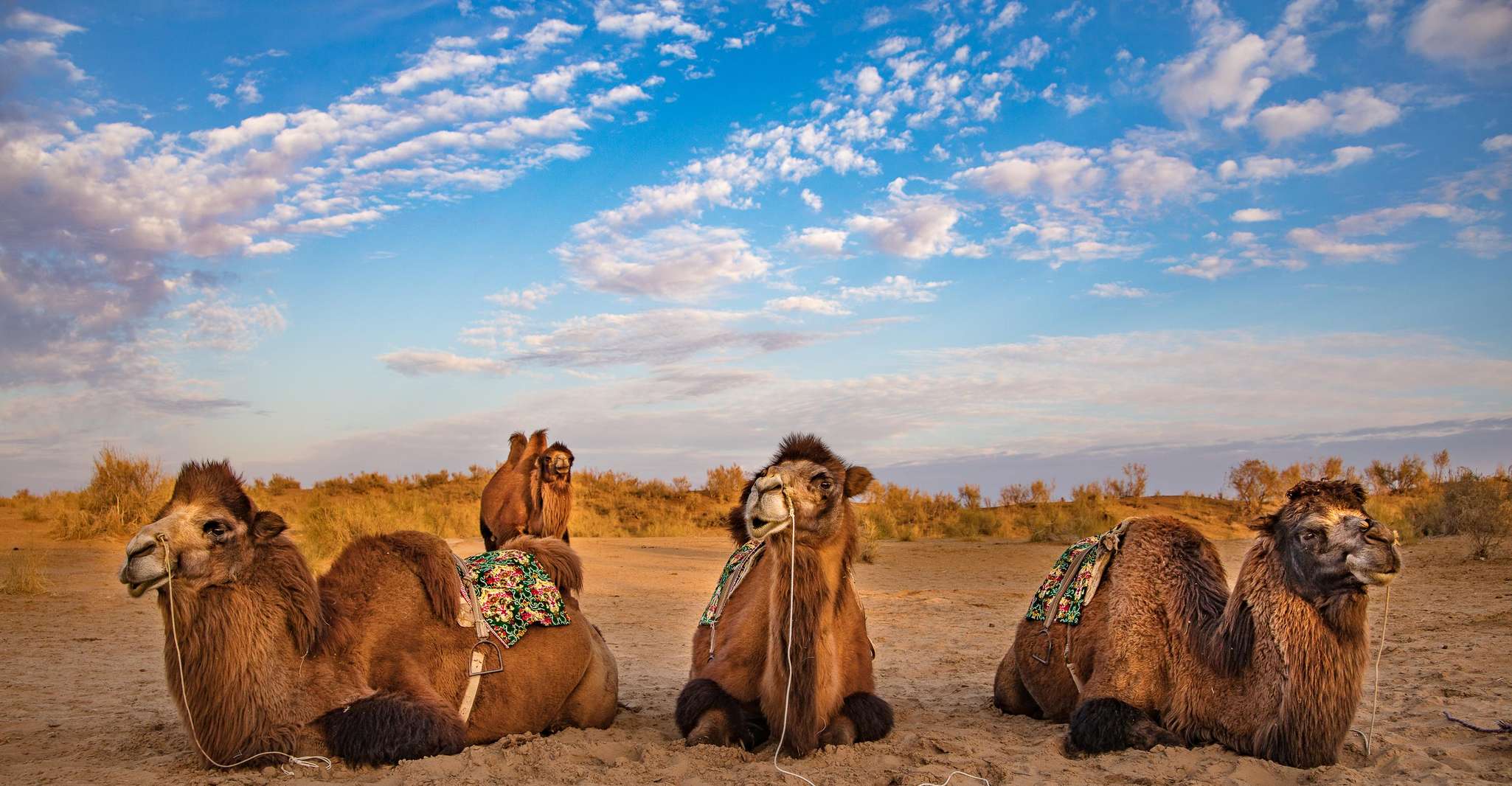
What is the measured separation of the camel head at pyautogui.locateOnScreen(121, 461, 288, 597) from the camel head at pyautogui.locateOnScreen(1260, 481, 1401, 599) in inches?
212

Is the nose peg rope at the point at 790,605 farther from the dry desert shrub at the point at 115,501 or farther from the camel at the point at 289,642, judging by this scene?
the dry desert shrub at the point at 115,501

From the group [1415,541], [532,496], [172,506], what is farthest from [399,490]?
[172,506]

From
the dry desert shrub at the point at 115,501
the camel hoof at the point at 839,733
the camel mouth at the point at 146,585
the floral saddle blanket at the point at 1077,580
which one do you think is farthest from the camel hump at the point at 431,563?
the dry desert shrub at the point at 115,501

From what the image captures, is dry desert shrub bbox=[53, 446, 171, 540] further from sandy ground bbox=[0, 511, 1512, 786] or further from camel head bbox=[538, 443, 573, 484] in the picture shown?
camel head bbox=[538, 443, 573, 484]

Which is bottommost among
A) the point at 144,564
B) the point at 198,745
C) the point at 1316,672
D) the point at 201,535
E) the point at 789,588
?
the point at 198,745

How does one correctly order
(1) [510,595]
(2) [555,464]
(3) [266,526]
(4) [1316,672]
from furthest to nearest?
(2) [555,464], (1) [510,595], (3) [266,526], (4) [1316,672]

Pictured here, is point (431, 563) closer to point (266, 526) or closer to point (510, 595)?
point (510, 595)

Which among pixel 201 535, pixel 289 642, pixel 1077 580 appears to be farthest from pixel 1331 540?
pixel 201 535

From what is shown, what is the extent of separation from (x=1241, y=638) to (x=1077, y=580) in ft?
4.52

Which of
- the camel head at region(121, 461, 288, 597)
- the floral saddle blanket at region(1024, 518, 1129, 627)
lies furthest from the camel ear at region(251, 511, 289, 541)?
the floral saddle blanket at region(1024, 518, 1129, 627)

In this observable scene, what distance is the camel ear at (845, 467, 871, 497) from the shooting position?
19.6ft

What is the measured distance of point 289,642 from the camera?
5.43m

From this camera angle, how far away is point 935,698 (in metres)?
8.33

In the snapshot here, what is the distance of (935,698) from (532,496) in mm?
6612
